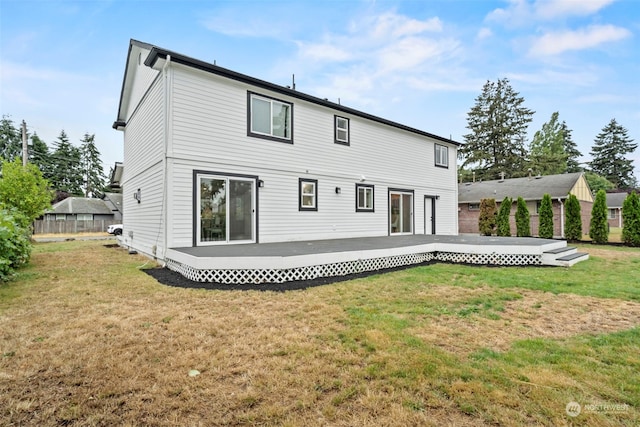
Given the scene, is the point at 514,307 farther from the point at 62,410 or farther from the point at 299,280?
the point at 62,410

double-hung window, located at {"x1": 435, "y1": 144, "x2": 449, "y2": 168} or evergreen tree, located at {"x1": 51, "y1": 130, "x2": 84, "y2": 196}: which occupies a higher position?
evergreen tree, located at {"x1": 51, "y1": 130, "x2": 84, "y2": 196}

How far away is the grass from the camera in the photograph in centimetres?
206

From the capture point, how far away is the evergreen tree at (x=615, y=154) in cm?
4372

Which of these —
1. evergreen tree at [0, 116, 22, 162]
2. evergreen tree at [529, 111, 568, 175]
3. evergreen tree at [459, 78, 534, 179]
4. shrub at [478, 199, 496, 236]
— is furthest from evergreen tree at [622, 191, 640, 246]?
evergreen tree at [0, 116, 22, 162]

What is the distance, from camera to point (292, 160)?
9773 millimetres

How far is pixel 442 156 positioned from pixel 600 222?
7522 mm

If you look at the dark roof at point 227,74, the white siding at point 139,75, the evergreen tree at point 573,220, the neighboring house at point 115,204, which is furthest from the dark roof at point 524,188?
the neighboring house at point 115,204

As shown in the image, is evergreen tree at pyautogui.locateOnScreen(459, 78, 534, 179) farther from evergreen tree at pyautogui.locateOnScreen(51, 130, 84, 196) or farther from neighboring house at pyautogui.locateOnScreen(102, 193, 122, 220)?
evergreen tree at pyautogui.locateOnScreen(51, 130, 84, 196)

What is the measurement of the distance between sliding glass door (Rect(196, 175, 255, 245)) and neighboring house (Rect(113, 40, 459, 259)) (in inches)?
1.1

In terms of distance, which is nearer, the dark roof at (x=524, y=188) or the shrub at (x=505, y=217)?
the shrub at (x=505, y=217)

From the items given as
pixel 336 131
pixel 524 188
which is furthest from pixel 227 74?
pixel 524 188

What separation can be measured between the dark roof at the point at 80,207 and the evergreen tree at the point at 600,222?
1537 inches

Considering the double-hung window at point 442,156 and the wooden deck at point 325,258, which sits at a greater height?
the double-hung window at point 442,156

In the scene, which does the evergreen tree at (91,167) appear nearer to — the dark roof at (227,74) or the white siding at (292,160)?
the dark roof at (227,74)
